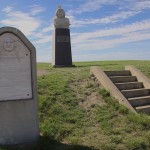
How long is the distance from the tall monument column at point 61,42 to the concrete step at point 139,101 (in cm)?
845

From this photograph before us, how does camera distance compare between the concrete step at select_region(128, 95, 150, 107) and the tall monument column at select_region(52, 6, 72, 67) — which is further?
the tall monument column at select_region(52, 6, 72, 67)

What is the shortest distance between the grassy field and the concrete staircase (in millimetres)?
280

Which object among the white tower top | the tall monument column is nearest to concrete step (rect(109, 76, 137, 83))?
the tall monument column

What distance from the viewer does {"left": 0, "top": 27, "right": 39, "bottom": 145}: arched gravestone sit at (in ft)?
21.0

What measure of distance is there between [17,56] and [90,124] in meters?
2.20

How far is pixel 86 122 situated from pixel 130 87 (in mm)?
2849

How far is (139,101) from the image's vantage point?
9.16 metres

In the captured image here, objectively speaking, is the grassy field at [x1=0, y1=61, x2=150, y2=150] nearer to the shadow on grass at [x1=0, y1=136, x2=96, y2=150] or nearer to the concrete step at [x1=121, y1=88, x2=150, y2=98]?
the shadow on grass at [x1=0, y1=136, x2=96, y2=150]

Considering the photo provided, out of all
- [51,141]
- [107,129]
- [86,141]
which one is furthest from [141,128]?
[51,141]

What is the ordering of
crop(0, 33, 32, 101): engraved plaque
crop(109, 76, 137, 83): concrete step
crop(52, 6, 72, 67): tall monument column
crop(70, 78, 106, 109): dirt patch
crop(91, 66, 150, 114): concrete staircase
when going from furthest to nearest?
1. crop(52, 6, 72, 67): tall monument column
2. crop(109, 76, 137, 83): concrete step
3. crop(91, 66, 150, 114): concrete staircase
4. crop(70, 78, 106, 109): dirt patch
5. crop(0, 33, 32, 101): engraved plaque

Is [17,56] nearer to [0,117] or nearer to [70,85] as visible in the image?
[0,117]

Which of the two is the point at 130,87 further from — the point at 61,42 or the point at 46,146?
the point at 61,42

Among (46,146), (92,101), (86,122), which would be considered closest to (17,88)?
(46,146)

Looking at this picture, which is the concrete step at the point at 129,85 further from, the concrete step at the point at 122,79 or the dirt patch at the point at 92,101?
the dirt patch at the point at 92,101
